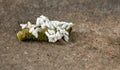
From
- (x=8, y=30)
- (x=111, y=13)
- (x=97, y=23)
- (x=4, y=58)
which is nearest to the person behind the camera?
(x=4, y=58)

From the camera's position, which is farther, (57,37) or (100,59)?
(57,37)

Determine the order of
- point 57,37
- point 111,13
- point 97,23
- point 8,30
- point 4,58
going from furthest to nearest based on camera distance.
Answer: point 111,13 → point 97,23 → point 8,30 → point 57,37 → point 4,58

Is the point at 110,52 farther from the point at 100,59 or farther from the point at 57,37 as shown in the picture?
the point at 57,37

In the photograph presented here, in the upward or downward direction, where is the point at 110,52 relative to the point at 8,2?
downward

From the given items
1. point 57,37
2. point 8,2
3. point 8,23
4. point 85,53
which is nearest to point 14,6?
point 8,2

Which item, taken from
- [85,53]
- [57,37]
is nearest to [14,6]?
[57,37]

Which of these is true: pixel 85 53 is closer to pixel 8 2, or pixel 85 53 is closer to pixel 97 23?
pixel 97 23
